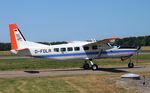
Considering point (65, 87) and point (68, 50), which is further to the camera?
point (68, 50)

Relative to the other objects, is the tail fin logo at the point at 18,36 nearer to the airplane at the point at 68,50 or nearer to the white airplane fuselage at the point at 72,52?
the airplane at the point at 68,50

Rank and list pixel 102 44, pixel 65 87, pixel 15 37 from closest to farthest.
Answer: pixel 65 87
pixel 15 37
pixel 102 44

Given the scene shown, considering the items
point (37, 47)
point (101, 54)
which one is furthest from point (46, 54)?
point (101, 54)

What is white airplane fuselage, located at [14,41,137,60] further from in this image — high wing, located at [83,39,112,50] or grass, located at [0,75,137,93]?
grass, located at [0,75,137,93]

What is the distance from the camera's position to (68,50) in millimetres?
34156

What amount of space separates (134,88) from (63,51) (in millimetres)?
15743

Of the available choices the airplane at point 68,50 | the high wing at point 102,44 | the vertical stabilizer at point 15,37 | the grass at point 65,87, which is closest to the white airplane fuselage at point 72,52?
the airplane at point 68,50

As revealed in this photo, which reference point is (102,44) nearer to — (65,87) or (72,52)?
(72,52)

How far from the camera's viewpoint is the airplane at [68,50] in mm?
33281

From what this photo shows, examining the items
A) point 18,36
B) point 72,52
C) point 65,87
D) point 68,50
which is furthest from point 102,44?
point 65,87

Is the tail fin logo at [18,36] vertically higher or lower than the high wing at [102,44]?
higher

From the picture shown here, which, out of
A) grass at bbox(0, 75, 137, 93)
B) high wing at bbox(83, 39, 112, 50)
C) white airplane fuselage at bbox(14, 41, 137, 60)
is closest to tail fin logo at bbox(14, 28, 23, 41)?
white airplane fuselage at bbox(14, 41, 137, 60)

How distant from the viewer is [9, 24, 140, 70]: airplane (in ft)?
109

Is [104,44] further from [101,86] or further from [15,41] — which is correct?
[101,86]
